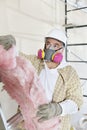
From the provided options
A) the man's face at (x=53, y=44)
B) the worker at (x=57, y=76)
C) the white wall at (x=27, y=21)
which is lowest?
the worker at (x=57, y=76)

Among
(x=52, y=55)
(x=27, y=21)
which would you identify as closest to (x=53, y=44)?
(x=52, y=55)

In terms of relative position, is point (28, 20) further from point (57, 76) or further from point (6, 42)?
point (6, 42)

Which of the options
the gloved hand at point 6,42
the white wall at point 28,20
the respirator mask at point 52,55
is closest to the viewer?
the gloved hand at point 6,42

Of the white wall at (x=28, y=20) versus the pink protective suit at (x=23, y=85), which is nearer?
the pink protective suit at (x=23, y=85)

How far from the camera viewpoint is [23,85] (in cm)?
68

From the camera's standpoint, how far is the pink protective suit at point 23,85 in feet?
2.11

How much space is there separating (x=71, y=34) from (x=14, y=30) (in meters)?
1.22

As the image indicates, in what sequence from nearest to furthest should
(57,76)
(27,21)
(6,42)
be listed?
(6,42) → (57,76) → (27,21)

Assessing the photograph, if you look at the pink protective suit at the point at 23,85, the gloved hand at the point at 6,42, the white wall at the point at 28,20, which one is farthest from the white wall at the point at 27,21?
the gloved hand at the point at 6,42

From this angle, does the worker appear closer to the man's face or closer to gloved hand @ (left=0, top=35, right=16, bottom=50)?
the man's face

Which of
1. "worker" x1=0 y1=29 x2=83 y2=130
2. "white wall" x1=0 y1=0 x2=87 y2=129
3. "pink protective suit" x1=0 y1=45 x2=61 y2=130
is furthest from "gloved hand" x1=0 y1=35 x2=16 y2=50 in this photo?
"white wall" x1=0 y1=0 x2=87 y2=129

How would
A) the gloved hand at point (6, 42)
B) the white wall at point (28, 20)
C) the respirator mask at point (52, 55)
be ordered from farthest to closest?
the white wall at point (28, 20)
the respirator mask at point (52, 55)
the gloved hand at point (6, 42)

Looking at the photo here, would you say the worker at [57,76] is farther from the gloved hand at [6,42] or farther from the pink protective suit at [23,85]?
the gloved hand at [6,42]

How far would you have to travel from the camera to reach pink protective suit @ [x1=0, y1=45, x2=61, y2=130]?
0.64 meters
